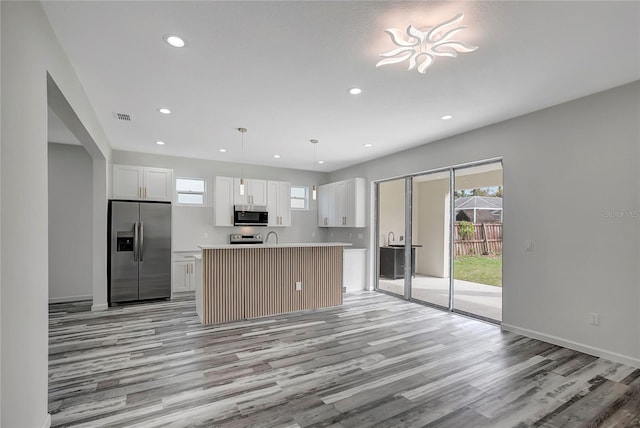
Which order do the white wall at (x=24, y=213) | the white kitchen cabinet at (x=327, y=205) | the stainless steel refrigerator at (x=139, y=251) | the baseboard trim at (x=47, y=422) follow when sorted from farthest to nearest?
the white kitchen cabinet at (x=327, y=205) → the stainless steel refrigerator at (x=139, y=251) → the baseboard trim at (x=47, y=422) → the white wall at (x=24, y=213)

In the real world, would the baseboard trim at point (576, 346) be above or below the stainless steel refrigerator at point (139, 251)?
below

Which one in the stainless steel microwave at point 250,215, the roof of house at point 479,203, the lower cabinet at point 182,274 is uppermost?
the roof of house at point 479,203

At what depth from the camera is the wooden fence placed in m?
4.45

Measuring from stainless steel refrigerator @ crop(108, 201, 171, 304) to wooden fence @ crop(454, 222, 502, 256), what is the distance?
16.6 feet

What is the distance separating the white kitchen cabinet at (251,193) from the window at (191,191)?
0.73 meters

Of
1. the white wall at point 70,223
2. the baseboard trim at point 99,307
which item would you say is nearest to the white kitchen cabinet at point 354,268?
the baseboard trim at point 99,307

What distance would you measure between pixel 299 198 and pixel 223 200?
2055 millimetres

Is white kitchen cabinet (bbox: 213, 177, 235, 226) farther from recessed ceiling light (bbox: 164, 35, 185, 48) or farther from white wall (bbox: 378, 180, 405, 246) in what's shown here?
recessed ceiling light (bbox: 164, 35, 185, 48)

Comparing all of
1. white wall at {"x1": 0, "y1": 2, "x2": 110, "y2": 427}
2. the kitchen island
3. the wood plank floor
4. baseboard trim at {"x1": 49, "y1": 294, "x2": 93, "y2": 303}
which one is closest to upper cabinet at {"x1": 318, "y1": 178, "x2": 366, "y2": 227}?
the kitchen island

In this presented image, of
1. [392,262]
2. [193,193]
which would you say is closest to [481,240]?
[392,262]

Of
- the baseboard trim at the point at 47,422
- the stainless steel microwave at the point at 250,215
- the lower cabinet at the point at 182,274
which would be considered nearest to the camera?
the baseboard trim at the point at 47,422

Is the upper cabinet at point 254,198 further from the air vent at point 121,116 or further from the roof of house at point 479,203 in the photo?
the roof of house at point 479,203

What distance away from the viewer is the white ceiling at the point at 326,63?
2.06 meters

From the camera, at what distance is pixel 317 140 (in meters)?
5.13
